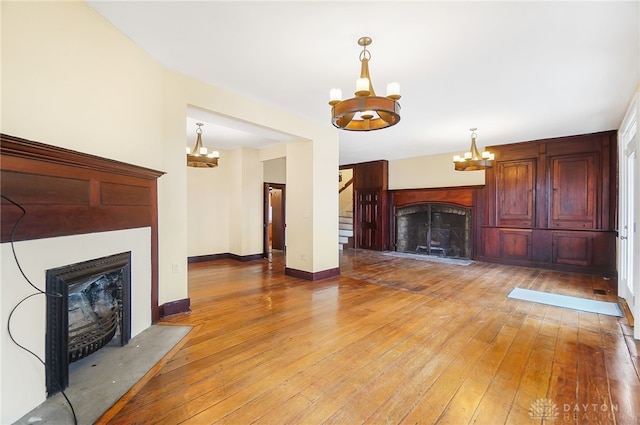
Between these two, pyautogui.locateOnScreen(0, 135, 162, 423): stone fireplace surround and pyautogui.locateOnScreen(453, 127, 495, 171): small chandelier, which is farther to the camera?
pyautogui.locateOnScreen(453, 127, 495, 171): small chandelier

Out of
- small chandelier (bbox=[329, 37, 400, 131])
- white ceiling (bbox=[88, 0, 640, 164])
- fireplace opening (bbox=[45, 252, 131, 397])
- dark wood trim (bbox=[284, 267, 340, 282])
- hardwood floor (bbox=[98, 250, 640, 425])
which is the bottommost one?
hardwood floor (bbox=[98, 250, 640, 425])

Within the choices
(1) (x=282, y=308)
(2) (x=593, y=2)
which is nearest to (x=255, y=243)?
(1) (x=282, y=308)

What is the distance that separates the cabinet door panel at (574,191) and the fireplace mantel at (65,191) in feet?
24.9

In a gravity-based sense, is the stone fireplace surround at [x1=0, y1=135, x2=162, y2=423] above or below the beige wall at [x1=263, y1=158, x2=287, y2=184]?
below

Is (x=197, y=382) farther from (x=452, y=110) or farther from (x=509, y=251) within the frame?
(x=509, y=251)

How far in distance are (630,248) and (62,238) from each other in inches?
244

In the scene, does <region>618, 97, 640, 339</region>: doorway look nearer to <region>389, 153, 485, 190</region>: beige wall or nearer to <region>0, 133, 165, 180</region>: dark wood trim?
<region>389, 153, 485, 190</region>: beige wall

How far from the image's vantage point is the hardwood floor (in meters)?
1.79

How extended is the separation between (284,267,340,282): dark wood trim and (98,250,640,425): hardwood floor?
695 millimetres

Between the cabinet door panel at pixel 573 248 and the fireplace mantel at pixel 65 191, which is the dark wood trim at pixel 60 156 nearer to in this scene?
the fireplace mantel at pixel 65 191

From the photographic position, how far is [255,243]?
7.09 m

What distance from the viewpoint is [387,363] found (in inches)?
93.4

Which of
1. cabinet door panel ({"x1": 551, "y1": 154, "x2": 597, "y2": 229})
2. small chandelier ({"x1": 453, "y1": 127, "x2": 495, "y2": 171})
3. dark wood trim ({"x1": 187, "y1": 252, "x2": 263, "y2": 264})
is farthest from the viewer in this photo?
dark wood trim ({"x1": 187, "y1": 252, "x2": 263, "y2": 264})

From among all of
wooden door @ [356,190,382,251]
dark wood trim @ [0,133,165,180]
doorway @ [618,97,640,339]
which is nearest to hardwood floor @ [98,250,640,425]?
doorway @ [618,97,640,339]
